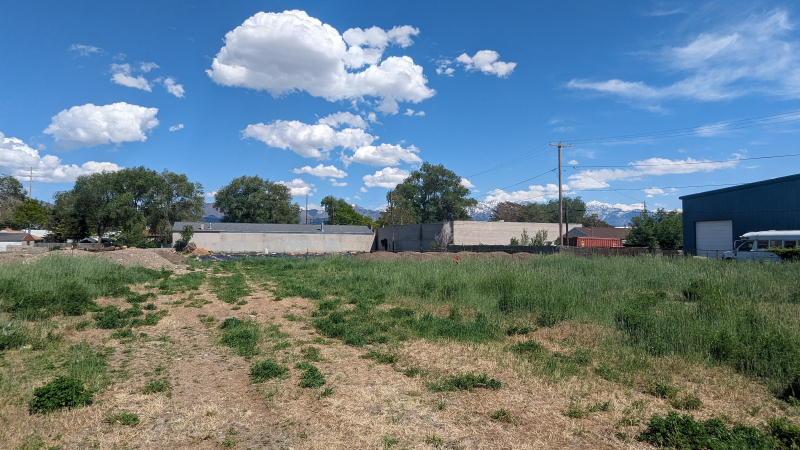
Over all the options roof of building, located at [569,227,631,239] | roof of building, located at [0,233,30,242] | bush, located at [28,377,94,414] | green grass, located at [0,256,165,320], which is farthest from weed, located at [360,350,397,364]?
roof of building, located at [0,233,30,242]

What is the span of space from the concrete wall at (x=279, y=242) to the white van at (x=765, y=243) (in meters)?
48.6

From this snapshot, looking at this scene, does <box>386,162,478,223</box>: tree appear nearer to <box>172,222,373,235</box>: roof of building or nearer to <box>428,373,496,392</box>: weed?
<box>172,222,373,235</box>: roof of building

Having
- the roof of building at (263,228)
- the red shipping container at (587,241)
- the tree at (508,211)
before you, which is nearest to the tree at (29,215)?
the roof of building at (263,228)

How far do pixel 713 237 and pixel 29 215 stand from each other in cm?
11057

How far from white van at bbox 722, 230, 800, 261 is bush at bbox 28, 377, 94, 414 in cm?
3019

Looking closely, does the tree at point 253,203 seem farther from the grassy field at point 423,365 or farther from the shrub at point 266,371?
the shrub at point 266,371

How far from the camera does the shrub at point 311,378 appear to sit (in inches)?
237

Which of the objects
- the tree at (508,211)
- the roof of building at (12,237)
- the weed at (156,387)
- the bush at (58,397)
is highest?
the tree at (508,211)

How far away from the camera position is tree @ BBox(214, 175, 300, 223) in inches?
3273

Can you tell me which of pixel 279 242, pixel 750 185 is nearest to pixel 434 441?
pixel 750 185

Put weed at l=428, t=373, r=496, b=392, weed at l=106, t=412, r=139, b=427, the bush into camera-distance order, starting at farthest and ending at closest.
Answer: weed at l=428, t=373, r=496, b=392, the bush, weed at l=106, t=412, r=139, b=427

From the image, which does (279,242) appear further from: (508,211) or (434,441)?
(508,211)

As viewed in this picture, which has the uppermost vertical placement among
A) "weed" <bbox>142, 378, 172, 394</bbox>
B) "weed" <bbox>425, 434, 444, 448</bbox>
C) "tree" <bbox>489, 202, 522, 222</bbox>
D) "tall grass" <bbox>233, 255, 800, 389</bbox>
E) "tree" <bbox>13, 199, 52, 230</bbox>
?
"tree" <bbox>489, 202, 522, 222</bbox>

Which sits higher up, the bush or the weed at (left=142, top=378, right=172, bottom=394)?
the bush
